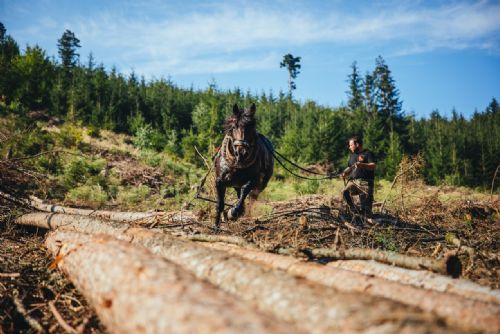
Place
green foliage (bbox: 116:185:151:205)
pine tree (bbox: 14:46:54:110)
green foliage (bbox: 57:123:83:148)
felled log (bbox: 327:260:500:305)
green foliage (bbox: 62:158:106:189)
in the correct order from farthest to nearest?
pine tree (bbox: 14:46:54:110), green foliage (bbox: 57:123:83:148), green foliage (bbox: 62:158:106:189), green foliage (bbox: 116:185:151:205), felled log (bbox: 327:260:500:305)

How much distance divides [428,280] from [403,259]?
0.44 metres

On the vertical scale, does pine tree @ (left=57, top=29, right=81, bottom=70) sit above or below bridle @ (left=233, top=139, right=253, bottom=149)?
above

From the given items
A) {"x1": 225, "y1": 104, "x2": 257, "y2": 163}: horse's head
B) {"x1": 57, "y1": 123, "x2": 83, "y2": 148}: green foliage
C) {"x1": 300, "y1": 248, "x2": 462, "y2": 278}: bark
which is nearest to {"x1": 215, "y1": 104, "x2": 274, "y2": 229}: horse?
{"x1": 225, "y1": 104, "x2": 257, "y2": 163}: horse's head

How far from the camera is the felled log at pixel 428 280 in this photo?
218cm

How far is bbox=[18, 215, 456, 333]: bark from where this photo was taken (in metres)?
1.34

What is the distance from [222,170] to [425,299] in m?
4.68

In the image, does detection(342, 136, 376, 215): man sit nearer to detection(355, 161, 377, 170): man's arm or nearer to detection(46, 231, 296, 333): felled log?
detection(355, 161, 377, 170): man's arm

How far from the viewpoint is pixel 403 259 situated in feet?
9.57

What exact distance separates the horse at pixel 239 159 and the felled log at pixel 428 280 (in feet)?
10.2

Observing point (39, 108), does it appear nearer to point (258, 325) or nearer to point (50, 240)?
point (50, 240)

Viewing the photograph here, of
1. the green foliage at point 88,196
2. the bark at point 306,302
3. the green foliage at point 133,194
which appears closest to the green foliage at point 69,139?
the green foliage at point 88,196

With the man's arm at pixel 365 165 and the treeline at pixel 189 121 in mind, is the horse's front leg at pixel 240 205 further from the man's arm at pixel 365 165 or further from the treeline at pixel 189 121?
the treeline at pixel 189 121

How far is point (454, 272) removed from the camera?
2721mm

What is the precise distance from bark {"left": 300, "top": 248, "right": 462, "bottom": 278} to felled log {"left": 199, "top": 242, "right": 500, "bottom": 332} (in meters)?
0.22
